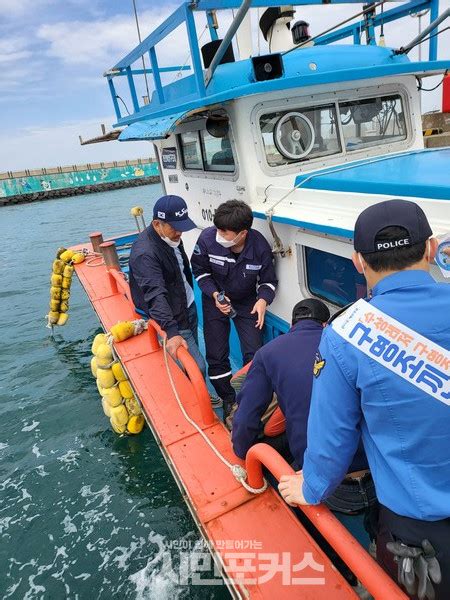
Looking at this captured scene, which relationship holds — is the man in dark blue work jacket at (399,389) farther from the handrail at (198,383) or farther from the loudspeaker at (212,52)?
the loudspeaker at (212,52)

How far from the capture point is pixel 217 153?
4129mm

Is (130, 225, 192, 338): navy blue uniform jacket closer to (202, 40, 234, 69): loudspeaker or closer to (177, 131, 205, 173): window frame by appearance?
(177, 131, 205, 173): window frame

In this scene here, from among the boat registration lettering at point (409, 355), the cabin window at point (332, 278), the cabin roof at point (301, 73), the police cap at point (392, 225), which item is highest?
the cabin roof at point (301, 73)

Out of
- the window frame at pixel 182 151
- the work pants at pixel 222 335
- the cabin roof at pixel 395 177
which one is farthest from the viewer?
the window frame at pixel 182 151

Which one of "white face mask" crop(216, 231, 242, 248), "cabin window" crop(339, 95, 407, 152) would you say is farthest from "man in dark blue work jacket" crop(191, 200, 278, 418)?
"cabin window" crop(339, 95, 407, 152)

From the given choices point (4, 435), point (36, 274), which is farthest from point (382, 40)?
point (36, 274)

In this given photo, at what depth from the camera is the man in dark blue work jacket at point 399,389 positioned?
105 centimetres

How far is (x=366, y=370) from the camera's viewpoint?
3.53ft

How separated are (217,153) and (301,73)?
3.63 ft

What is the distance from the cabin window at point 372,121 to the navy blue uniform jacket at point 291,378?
2709mm

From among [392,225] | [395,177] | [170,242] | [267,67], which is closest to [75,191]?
[170,242]

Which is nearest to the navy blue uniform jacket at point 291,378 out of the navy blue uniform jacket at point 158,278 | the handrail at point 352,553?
the handrail at point 352,553

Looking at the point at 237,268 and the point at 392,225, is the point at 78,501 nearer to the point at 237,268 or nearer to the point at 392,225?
the point at 237,268

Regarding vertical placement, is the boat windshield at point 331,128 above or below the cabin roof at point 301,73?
below
